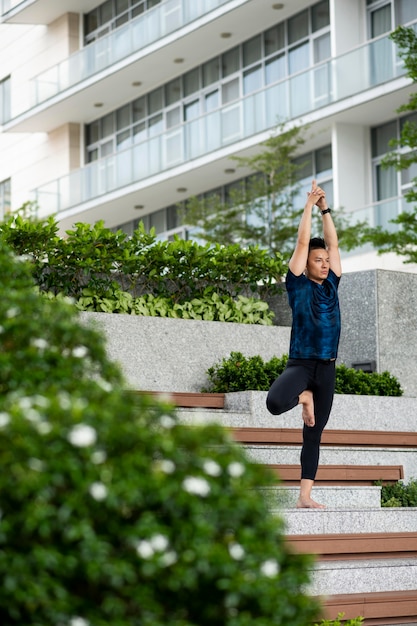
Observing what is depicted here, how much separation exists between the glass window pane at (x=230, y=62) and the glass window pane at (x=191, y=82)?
4.32 ft

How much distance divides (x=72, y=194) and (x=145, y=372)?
83.2 feet

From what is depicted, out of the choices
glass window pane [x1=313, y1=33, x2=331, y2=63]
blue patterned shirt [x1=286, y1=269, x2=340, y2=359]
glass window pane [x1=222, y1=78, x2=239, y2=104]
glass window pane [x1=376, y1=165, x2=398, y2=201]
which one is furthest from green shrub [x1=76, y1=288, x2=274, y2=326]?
glass window pane [x1=222, y1=78, x2=239, y2=104]

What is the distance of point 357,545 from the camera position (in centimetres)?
693

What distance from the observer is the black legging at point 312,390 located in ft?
22.9

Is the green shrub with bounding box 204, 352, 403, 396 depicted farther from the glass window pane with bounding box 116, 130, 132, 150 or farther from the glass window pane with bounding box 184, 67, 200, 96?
the glass window pane with bounding box 116, 130, 132, 150

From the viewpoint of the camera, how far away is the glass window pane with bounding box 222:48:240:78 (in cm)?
3055

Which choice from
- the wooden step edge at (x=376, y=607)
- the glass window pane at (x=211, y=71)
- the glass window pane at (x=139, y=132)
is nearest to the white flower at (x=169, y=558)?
the wooden step edge at (x=376, y=607)

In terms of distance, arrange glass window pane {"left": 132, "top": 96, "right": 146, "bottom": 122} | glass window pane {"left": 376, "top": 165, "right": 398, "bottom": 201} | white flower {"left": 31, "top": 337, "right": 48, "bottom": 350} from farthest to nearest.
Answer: glass window pane {"left": 132, "top": 96, "right": 146, "bottom": 122} → glass window pane {"left": 376, "top": 165, "right": 398, "bottom": 201} → white flower {"left": 31, "top": 337, "right": 48, "bottom": 350}

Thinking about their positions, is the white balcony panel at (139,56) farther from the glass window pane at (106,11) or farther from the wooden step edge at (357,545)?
the wooden step edge at (357,545)

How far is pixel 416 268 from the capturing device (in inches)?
923

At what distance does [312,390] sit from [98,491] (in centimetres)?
456

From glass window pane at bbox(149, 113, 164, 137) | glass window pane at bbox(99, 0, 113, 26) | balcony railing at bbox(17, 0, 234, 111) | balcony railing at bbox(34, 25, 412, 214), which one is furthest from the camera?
glass window pane at bbox(99, 0, 113, 26)

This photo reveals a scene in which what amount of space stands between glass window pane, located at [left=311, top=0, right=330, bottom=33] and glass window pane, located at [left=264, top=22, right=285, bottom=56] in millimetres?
1189

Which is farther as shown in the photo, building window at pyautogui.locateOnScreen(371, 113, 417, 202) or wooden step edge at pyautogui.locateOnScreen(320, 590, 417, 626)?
building window at pyautogui.locateOnScreen(371, 113, 417, 202)
